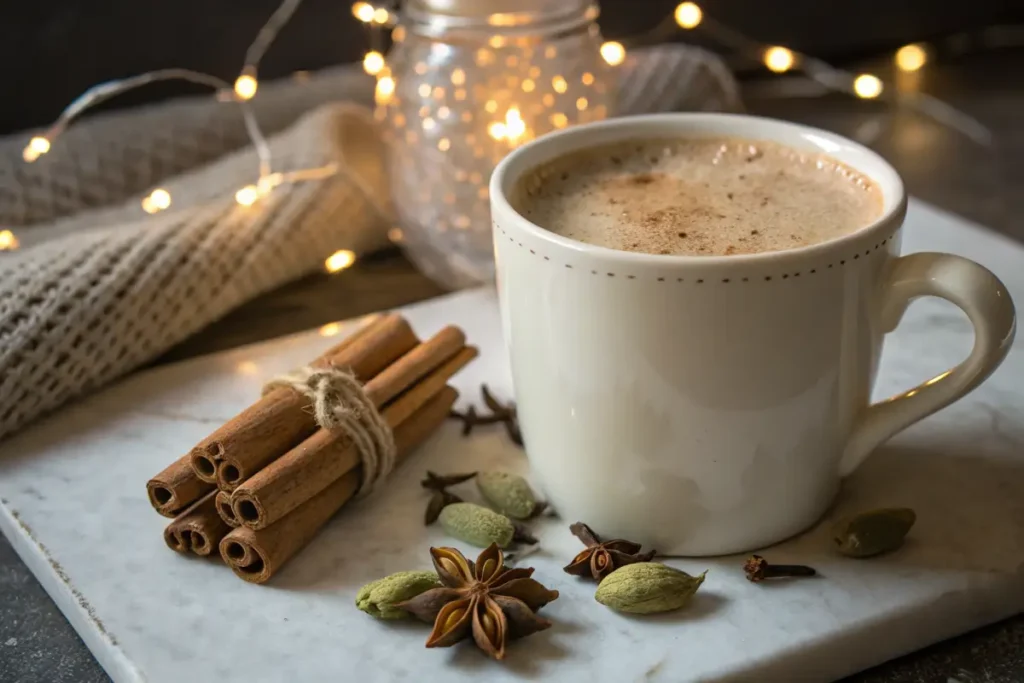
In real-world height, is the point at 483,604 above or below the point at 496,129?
below

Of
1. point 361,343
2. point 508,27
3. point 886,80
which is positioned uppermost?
point 508,27

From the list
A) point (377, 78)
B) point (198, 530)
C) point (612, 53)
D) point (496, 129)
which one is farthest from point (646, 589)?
point (377, 78)

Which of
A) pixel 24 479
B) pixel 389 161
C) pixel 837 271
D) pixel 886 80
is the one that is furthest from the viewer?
pixel 886 80

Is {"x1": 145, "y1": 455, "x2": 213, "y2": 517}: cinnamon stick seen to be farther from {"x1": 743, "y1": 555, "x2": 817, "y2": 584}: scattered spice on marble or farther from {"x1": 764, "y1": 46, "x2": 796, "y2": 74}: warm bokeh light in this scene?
{"x1": 764, "y1": 46, "x2": 796, "y2": 74}: warm bokeh light

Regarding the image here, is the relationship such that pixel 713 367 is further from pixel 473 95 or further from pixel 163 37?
pixel 163 37

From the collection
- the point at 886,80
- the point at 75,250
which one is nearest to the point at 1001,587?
Result: the point at 75,250

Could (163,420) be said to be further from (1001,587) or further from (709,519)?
(1001,587)
